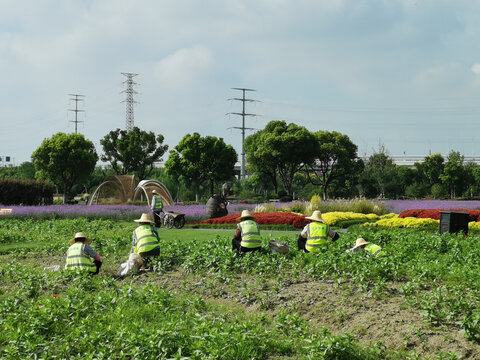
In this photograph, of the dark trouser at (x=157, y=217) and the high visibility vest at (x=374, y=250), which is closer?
the high visibility vest at (x=374, y=250)

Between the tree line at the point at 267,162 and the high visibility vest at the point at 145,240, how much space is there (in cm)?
3906

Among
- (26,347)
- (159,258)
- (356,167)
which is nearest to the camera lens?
(26,347)

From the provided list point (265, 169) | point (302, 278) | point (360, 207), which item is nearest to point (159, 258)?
point (302, 278)

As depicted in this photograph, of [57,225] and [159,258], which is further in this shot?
[57,225]

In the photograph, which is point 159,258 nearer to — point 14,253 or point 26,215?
point 14,253

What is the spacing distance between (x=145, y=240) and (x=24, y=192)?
107ft

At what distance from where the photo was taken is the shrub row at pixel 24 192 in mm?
39094

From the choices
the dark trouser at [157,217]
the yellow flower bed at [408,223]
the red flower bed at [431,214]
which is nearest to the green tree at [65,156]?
the dark trouser at [157,217]

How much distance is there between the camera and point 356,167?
2383 inches

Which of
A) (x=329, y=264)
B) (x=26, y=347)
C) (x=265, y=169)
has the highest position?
(x=265, y=169)

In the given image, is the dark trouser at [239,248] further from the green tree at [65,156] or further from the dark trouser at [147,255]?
the green tree at [65,156]

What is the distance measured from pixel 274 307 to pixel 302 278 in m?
1.32

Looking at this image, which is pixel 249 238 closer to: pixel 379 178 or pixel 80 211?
pixel 80 211

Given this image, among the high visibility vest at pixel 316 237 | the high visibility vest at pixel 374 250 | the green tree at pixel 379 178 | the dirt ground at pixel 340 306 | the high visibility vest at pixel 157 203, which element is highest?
the green tree at pixel 379 178
